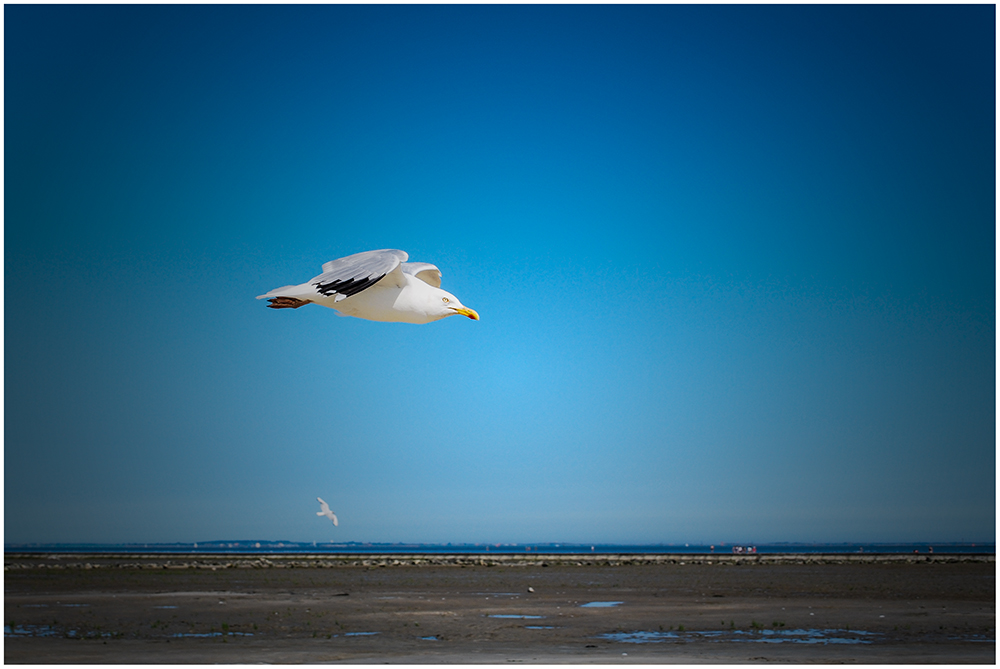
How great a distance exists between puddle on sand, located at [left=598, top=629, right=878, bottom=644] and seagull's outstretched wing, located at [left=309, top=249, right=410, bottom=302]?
532 inches

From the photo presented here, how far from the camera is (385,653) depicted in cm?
1644

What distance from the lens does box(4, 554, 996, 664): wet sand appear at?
1655 centimetres

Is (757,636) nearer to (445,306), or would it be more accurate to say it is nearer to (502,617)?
(502,617)

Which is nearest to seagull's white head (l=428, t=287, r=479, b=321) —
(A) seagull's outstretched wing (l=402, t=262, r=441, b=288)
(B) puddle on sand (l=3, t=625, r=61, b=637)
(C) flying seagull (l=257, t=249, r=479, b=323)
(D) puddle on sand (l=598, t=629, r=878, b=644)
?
(C) flying seagull (l=257, t=249, r=479, b=323)

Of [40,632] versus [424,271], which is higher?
[424,271]

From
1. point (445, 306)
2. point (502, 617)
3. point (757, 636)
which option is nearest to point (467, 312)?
point (445, 306)

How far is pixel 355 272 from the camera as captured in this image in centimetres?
621

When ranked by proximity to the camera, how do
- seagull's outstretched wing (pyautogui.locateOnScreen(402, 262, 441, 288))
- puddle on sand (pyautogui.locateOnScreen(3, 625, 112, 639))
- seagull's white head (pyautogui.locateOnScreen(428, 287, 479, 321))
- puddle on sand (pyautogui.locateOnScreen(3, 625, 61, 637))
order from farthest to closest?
puddle on sand (pyautogui.locateOnScreen(3, 625, 61, 637)) < puddle on sand (pyautogui.locateOnScreen(3, 625, 112, 639)) < seagull's outstretched wing (pyautogui.locateOnScreen(402, 262, 441, 288)) < seagull's white head (pyautogui.locateOnScreen(428, 287, 479, 321))

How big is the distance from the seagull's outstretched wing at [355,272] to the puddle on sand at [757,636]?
13.5m

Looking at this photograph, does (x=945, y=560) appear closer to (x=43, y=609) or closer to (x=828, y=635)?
(x=828, y=635)

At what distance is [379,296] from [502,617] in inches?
685

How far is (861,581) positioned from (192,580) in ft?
87.7

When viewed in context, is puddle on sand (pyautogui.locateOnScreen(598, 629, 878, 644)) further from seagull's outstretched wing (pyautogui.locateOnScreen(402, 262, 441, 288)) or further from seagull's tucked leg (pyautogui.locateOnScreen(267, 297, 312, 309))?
seagull's tucked leg (pyautogui.locateOnScreen(267, 297, 312, 309))

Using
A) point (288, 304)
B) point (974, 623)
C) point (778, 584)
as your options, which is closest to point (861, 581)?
point (778, 584)
